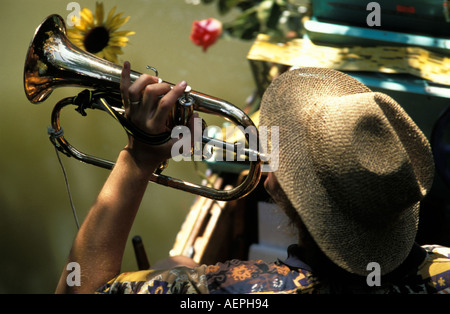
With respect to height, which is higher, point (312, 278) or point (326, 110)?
point (326, 110)

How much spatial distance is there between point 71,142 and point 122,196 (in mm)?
1643

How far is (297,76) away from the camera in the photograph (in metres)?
1.20

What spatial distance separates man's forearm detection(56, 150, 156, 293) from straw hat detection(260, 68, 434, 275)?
0.38 metres

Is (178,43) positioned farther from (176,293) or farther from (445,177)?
(176,293)

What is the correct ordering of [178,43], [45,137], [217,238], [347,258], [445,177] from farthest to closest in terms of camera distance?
1. [178,43]
2. [45,137]
3. [217,238]
4. [445,177]
5. [347,258]

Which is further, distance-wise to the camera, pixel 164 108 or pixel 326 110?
pixel 164 108

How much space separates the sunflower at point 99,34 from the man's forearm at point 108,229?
3.04 feet

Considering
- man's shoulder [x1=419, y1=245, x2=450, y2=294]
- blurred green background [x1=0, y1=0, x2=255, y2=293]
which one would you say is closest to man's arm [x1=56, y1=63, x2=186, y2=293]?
man's shoulder [x1=419, y1=245, x2=450, y2=294]

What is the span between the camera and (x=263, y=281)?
3.42ft

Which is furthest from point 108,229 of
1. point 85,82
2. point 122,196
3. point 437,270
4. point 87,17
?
point 87,17

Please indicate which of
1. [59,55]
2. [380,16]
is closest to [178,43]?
[380,16]

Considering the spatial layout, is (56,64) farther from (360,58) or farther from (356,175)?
(360,58)

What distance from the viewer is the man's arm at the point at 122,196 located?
1130mm

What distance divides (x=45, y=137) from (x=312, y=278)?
2148 mm
